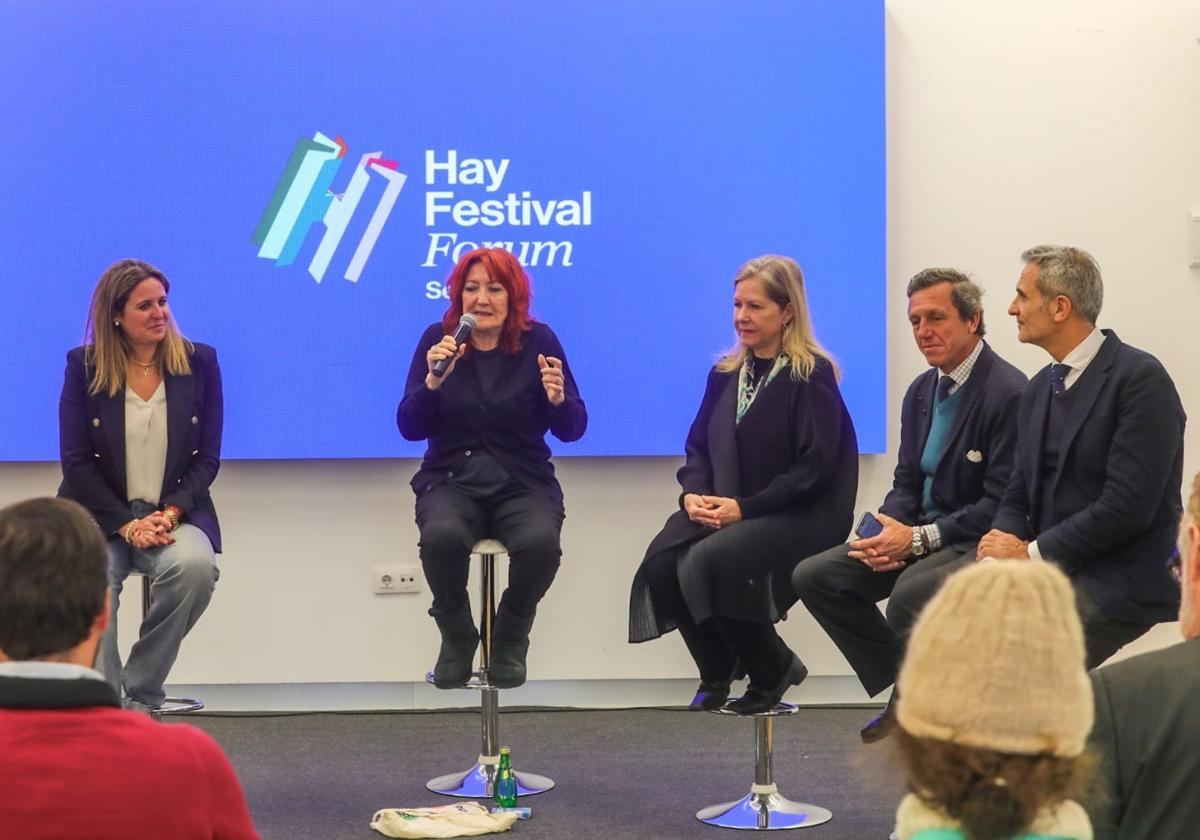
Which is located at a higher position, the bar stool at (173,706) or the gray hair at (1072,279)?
the gray hair at (1072,279)

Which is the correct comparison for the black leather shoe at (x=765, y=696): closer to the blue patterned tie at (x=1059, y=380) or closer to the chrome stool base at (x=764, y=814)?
the chrome stool base at (x=764, y=814)

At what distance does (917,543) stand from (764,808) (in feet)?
2.64

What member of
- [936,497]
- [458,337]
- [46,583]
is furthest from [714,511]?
[46,583]

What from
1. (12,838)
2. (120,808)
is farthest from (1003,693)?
(12,838)

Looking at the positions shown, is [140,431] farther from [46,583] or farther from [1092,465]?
[46,583]

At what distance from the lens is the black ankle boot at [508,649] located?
13.5 feet

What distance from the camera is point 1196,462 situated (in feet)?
17.6

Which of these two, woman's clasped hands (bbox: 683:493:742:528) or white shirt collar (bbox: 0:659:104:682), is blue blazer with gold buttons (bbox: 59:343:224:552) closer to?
woman's clasped hands (bbox: 683:493:742:528)

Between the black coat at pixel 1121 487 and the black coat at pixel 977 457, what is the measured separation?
267mm

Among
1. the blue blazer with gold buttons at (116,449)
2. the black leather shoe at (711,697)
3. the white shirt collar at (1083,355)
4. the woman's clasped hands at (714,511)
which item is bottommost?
the black leather shoe at (711,697)

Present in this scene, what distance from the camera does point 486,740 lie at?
4281 millimetres

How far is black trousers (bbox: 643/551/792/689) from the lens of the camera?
3938 millimetres

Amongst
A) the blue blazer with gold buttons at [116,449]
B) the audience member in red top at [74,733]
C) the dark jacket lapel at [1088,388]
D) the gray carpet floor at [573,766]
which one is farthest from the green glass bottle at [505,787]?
the audience member in red top at [74,733]

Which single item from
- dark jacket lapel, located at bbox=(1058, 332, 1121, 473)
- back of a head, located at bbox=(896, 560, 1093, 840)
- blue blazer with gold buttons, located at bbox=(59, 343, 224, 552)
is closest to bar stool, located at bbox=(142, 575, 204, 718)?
blue blazer with gold buttons, located at bbox=(59, 343, 224, 552)
